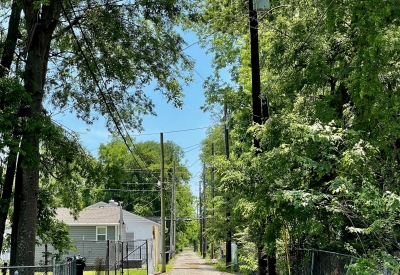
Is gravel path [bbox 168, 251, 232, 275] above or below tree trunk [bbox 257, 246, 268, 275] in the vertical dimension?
below

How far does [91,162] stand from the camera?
12.2 meters

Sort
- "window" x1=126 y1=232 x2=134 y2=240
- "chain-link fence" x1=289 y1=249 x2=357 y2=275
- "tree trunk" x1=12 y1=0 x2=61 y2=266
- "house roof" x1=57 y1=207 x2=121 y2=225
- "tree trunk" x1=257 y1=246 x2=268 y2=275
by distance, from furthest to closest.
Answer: "window" x1=126 y1=232 x2=134 y2=240 < "house roof" x1=57 y1=207 x2=121 y2=225 < "tree trunk" x1=257 y1=246 x2=268 y2=275 < "tree trunk" x1=12 y1=0 x2=61 y2=266 < "chain-link fence" x1=289 y1=249 x2=357 y2=275

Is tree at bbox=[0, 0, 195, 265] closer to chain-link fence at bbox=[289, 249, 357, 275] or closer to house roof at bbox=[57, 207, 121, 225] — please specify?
chain-link fence at bbox=[289, 249, 357, 275]

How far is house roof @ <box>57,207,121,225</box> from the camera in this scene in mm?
31266

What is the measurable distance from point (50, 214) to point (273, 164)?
7463mm

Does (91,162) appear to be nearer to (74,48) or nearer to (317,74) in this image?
(74,48)

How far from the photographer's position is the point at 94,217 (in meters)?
32.3

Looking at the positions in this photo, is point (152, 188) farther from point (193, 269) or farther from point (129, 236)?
point (193, 269)

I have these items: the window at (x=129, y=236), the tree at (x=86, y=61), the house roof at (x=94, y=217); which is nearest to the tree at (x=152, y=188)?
the window at (x=129, y=236)

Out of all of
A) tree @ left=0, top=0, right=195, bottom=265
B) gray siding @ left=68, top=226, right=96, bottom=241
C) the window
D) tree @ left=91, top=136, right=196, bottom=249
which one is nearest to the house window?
gray siding @ left=68, top=226, right=96, bottom=241

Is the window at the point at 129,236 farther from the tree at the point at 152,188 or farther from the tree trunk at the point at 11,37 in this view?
the tree trunk at the point at 11,37

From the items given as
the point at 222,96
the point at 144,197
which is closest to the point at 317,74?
the point at 222,96

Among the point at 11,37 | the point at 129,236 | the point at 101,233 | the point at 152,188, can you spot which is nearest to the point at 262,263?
the point at 11,37

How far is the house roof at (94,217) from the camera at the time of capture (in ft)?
103
